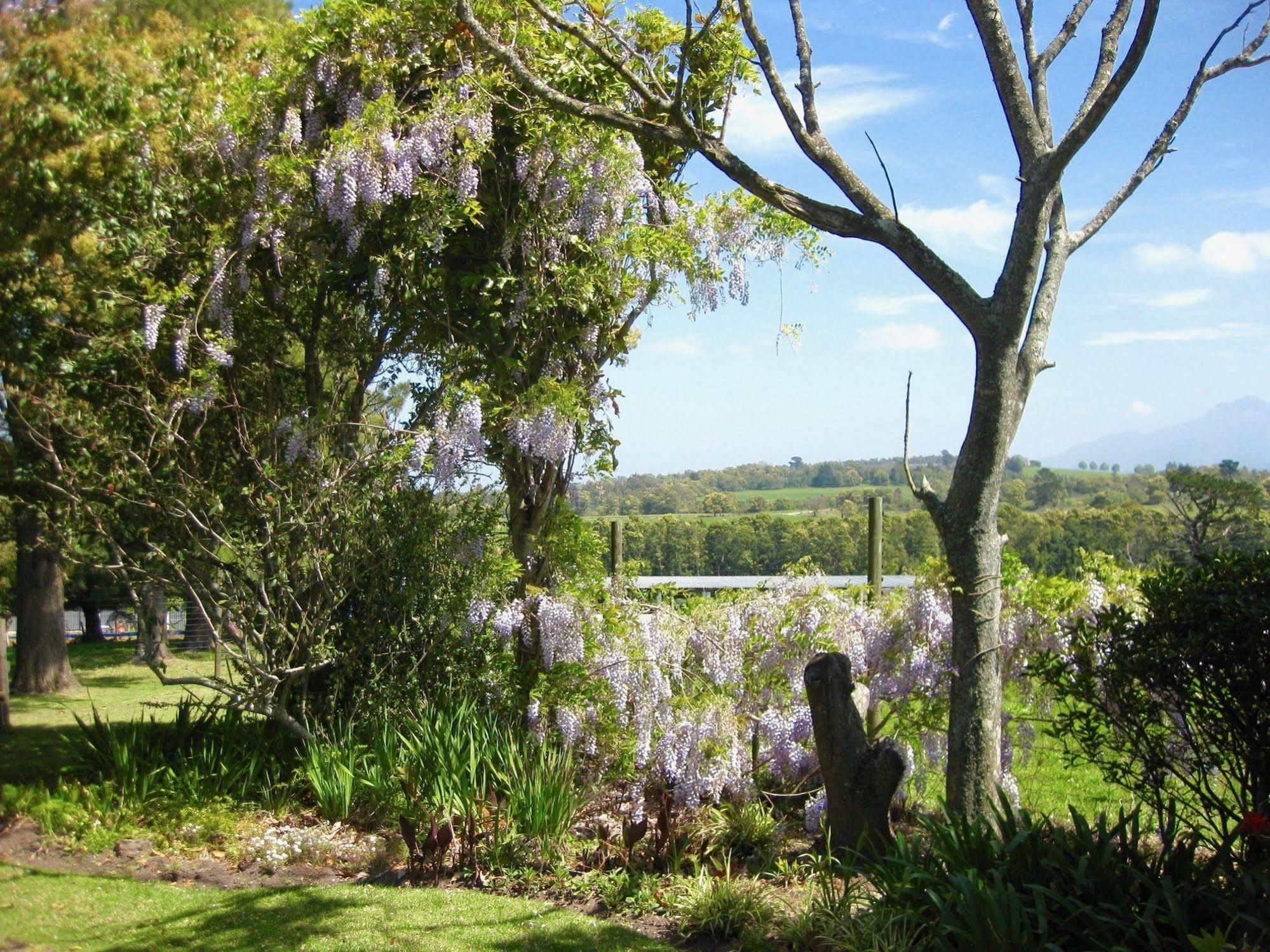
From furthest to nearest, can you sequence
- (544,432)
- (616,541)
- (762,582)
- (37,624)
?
(37,624) → (616,541) → (544,432) → (762,582)

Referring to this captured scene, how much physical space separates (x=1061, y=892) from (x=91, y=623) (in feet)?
73.2

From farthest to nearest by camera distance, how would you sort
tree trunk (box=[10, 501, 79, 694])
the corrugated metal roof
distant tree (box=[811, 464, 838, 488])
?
distant tree (box=[811, 464, 838, 488])
tree trunk (box=[10, 501, 79, 694])
the corrugated metal roof

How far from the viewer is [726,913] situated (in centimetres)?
417

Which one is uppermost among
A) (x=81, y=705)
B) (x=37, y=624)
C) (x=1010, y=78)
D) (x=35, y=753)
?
(x=1010, y=78)

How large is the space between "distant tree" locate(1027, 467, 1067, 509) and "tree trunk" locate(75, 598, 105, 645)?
1996 centimetres

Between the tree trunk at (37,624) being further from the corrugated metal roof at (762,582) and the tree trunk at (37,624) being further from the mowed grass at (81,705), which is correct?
the corrugated metal roof at (762,582)

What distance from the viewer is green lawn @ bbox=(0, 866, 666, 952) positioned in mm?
4121

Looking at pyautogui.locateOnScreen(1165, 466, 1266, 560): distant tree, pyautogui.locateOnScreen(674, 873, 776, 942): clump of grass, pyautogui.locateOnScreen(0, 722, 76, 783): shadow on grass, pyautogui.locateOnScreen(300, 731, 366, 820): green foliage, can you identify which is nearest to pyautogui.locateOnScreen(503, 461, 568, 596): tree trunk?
pyautogui.locateOnScreen(300, 731, 366, 820): green foliage

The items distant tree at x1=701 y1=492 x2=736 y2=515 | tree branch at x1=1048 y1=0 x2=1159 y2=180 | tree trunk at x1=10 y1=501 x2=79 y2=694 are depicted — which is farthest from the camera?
distant tree at x1=701 y1=492 x2=736 y2=515

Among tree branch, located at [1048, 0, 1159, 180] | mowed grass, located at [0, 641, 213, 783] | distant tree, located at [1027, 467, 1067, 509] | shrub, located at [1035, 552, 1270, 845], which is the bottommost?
mowed grass, located at [0, 641, 213, 783]

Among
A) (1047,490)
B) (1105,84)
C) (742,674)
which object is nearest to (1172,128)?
(1105,84)

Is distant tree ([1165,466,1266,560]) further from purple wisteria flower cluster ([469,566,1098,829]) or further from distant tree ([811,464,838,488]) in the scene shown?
purple wisteria flower cluster ([469,566,1098,829])

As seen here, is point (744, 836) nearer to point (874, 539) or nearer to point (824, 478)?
point (874, 539)

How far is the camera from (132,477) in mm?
6258
